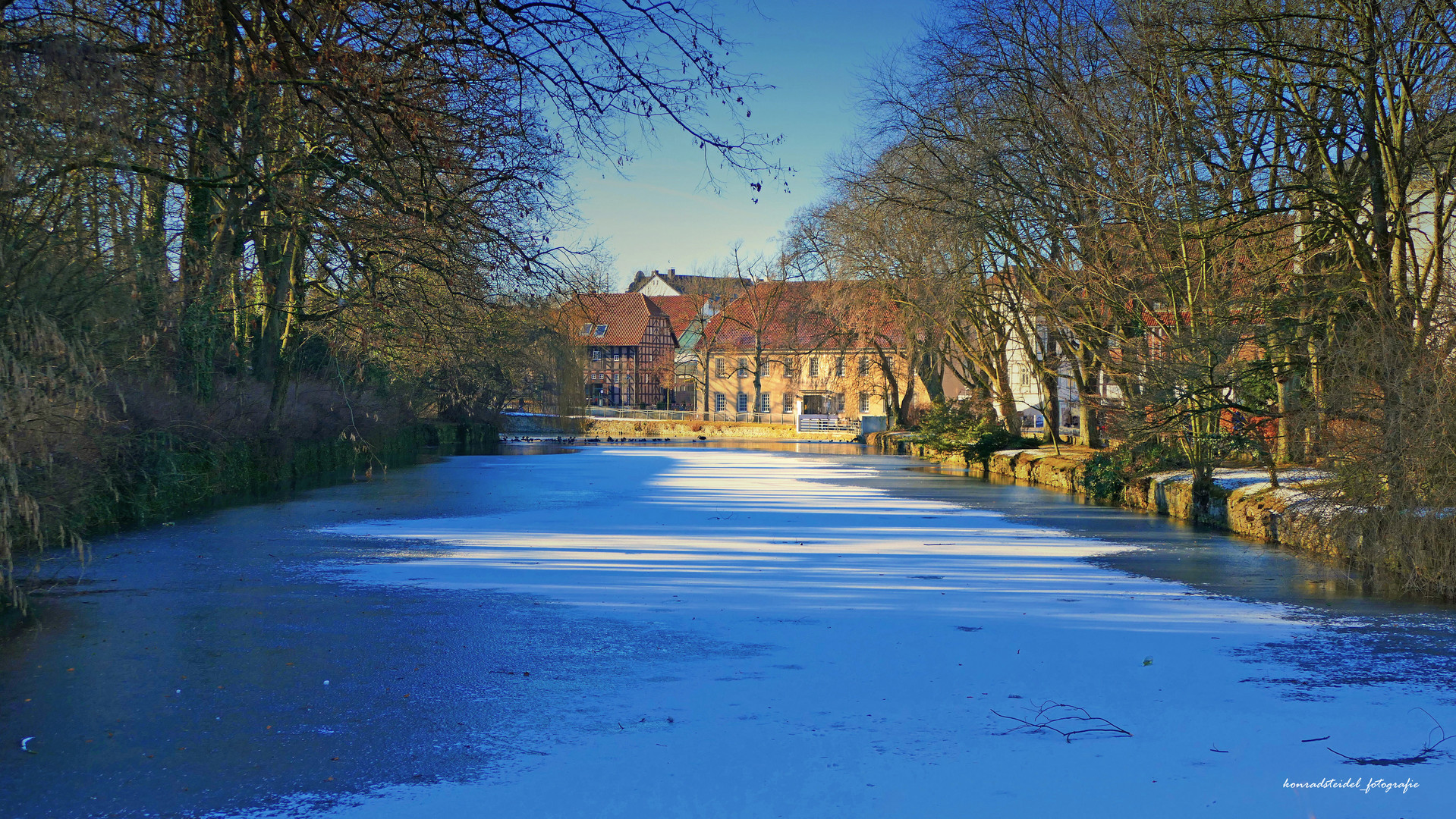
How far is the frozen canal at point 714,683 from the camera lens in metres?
4.42

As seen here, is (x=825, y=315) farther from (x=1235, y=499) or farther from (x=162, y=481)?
(x=162, y=481)

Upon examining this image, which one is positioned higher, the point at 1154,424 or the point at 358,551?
the point at 1154,424

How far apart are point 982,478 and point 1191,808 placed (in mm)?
20196

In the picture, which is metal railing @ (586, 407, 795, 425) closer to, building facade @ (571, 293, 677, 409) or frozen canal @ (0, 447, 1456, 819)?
building facade @ (571, 293, 677, 409)

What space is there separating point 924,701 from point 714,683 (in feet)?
3.57

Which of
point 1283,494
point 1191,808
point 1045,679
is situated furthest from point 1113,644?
point 1283,494

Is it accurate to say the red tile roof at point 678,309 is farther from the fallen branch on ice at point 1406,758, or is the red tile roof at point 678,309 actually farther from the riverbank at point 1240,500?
the fallen branch on ice at point 1406,758

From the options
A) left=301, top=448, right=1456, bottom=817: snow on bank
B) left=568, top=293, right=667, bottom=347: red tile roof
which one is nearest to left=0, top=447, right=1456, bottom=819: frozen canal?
left=301, top=448, right=1456, bottom=817: snow on bank

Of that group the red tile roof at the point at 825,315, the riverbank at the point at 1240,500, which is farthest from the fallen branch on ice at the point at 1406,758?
the red tile roof at the point at 825,315

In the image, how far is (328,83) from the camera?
6.21m

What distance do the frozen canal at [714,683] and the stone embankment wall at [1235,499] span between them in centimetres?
49

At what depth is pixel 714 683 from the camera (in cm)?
600

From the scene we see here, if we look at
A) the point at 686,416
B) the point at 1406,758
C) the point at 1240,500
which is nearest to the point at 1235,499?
the point at 1240,500

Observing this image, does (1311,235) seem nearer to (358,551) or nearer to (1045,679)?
(1045,679)
